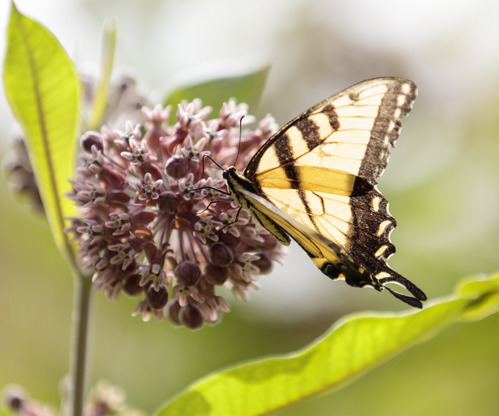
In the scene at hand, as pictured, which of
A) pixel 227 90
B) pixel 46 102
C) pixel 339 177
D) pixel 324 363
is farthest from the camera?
pixel 227 90

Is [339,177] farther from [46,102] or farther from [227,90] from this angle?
[46,102]

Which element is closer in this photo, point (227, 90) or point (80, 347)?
point (80, 347)

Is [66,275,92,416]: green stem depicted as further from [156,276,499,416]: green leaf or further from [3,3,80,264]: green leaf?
[156,276,499,416]: green leaf

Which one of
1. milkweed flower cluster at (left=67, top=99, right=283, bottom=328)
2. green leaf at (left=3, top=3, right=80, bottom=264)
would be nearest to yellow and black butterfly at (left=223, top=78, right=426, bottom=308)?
milkweed flower cluster at (left=67, top=99, right=283, bottom=328)

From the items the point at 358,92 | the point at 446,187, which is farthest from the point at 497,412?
the point at 358,92

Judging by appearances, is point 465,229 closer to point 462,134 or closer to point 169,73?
point 462,134

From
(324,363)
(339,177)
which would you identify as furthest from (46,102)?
(324,363)
